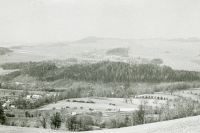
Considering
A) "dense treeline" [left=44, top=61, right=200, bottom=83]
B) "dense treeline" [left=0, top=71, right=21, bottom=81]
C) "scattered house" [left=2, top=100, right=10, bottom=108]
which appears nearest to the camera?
"scattered house" [left=2, top=100, right=10, bottom=108]

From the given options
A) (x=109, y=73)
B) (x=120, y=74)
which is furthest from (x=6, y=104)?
(x=120, y=74)

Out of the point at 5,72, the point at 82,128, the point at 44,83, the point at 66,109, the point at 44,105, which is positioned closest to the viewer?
the point at 82,128

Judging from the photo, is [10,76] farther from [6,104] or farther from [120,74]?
[6,104]

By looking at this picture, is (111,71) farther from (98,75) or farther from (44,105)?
(44,105)

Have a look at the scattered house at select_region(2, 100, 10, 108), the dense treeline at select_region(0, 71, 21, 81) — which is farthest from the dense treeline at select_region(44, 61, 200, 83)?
the scattered house at select_region(2, 100, 10, 108)

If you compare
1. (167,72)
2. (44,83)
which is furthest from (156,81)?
(44,83)

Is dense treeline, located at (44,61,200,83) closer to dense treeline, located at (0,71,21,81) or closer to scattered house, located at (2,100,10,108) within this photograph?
dense treeline, located at (0,71,21,81)

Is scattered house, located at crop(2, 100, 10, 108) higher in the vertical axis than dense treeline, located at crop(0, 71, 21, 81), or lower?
lower

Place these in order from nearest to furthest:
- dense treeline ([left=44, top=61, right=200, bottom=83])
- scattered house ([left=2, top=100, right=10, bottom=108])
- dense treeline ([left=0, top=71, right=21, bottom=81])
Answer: scattered house ([left=2, top=100, right=10, bottom=108]), dense treeline ([left=44, top=61, right=200, bottom=83]), dense treeline ([left=0, top=71, right=21, bottom=81])
